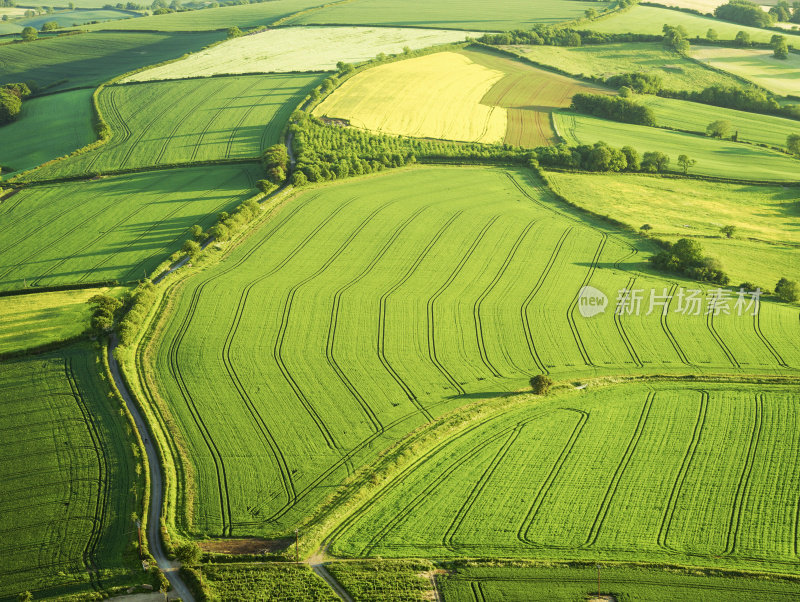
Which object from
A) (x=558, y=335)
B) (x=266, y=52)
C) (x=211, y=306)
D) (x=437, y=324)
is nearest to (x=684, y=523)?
(x=558, y=335)

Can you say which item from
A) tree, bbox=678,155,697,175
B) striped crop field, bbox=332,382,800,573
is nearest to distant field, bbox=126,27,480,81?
tree, bbox=678,155,697,175

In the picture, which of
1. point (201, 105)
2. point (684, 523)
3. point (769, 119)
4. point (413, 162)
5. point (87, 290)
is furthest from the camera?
point (769, 119)

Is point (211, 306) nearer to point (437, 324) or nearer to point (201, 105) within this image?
point (437, 324)

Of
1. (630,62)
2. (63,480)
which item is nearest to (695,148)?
(630,62)

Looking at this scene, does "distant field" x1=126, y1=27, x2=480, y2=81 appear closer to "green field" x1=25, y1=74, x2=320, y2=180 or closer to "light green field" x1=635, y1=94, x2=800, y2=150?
"green field" x1=25, y1=74, x2=320, y2=180

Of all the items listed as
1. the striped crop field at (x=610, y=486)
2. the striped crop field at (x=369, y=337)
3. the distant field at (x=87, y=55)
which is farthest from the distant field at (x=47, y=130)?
the striped crop field at (x=610, y=486)

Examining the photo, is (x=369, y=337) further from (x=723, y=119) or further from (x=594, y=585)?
(x=723, y=119)
